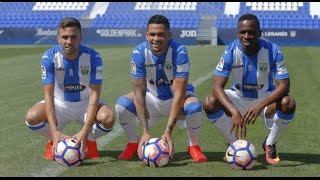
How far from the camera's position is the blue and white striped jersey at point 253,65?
5.42 m

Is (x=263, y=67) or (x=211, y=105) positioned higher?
(x=263, y=67)

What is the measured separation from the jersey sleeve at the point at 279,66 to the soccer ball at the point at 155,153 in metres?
1.32

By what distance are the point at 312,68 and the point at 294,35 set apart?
19796 mm

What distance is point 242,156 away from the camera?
493 centimetres

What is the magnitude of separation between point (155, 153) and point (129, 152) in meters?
0.55

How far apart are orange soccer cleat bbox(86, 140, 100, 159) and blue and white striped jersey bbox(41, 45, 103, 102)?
0.51 metres

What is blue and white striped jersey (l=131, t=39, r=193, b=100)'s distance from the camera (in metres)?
5.47

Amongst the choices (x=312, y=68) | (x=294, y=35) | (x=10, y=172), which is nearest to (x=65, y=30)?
(x=10, y=172)

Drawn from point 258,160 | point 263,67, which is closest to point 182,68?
point 263,67

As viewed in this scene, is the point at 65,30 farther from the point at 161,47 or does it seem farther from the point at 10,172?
the point at 10,172

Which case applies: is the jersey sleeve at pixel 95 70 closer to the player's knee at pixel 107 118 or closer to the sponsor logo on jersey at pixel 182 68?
the player's knee at pixel 107 118

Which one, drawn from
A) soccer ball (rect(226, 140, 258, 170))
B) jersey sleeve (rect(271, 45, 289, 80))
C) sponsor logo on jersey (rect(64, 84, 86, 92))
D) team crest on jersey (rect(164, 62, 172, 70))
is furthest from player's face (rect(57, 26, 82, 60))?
jersey sleeve (rect(271, 45, 289, 80))

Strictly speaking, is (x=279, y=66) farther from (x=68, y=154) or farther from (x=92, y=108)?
(x=68, y=154)

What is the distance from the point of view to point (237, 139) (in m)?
5.53
